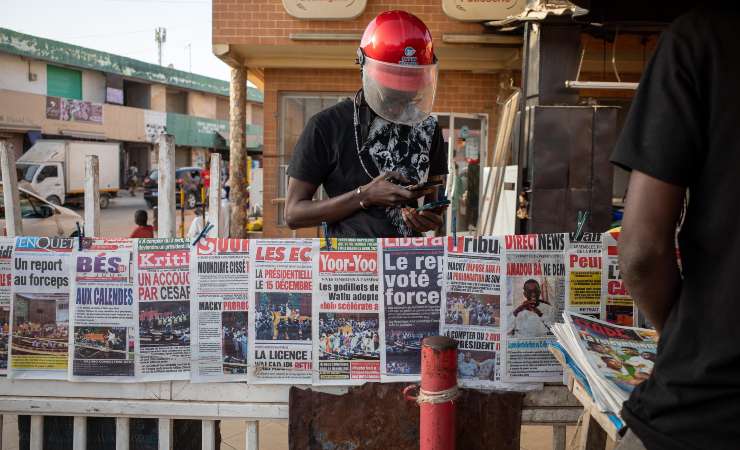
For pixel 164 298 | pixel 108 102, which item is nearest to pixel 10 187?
pixel 164 298

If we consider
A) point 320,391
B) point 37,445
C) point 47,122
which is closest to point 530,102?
point 320,391

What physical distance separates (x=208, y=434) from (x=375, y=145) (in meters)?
1.33

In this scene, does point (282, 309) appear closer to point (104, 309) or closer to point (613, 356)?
point (104, 309)

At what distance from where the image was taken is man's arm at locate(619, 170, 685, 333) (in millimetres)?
1271

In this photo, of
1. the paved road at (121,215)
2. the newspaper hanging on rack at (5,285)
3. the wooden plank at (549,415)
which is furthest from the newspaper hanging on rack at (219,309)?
the paved road at (121,215)

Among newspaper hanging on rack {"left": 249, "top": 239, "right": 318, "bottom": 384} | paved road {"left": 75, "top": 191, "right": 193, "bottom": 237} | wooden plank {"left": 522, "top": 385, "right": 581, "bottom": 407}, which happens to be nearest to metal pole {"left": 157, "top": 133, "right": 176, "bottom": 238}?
newspaper hanging on rack {"left": 249, "top": 239, "right": 318, "bottom": 384}

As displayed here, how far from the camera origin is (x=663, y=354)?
4.35ft

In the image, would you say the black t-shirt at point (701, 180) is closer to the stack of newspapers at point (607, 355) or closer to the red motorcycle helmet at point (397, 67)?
the stack of newspapers at point (607, 355)

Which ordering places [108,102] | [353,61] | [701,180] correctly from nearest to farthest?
[701,180]
[353,61]
[108,102]

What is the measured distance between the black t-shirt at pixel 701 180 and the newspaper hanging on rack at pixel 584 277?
1.16 metres

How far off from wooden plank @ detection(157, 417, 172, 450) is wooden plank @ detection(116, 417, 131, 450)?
13cm

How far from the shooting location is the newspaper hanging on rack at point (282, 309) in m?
2.44

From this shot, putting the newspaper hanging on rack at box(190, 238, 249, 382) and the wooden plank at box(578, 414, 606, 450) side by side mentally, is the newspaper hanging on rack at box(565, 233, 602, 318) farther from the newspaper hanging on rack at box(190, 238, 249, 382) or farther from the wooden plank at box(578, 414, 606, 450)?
the newspaper hanging on rack at box(190, 238, 249, 382)

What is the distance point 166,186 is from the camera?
277 cm
